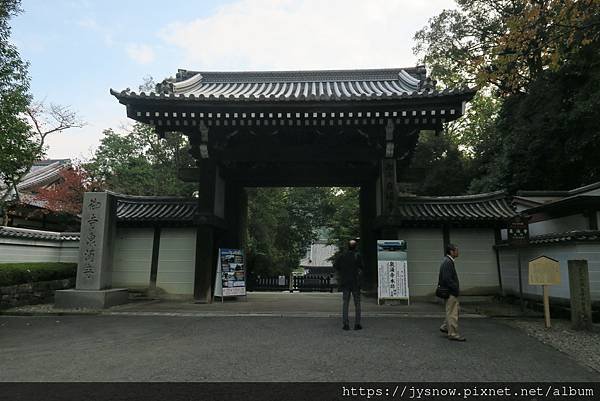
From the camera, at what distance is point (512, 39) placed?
22.0 ft

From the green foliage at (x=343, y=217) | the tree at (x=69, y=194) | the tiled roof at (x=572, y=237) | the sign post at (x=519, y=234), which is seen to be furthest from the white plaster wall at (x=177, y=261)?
the green foliage at (x=343, y=217)

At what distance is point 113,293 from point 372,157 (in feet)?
26.5

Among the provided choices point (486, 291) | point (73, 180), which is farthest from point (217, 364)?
point (73, 180)

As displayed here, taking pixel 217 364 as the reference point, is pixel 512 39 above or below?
above

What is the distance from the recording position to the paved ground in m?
4.50

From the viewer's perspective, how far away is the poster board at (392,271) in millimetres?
9805

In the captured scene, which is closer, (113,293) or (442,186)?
(113,293)

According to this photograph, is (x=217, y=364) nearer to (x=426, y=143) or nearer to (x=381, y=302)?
(x=381, y=302)

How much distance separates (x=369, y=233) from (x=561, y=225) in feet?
18.3

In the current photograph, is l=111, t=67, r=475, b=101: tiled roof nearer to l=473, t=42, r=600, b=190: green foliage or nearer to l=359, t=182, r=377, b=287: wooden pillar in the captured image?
l=359, t=182, r=377, b=287: wooden pillar

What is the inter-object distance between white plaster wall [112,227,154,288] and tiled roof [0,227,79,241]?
2036 millimetres

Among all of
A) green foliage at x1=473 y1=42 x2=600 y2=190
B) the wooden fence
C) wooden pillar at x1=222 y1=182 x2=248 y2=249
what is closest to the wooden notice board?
wooden pillar at x1=222 y1=182 x2=248 y2=249

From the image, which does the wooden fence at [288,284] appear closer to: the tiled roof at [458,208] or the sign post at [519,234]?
the tiled roof at [458,208]

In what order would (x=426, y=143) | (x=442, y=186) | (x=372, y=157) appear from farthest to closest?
(x=426, y=143) → (x=442, y=186) → (x=372, y=157)
